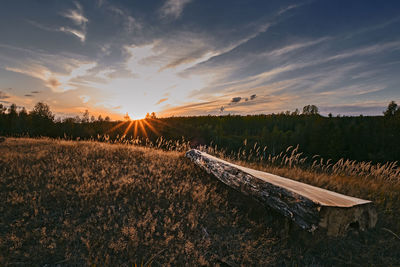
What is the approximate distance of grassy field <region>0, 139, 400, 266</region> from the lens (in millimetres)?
2920

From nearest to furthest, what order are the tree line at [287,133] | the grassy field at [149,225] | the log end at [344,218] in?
the log end at [344,218], the grassy field at [149,225], the tree line at [287,133]

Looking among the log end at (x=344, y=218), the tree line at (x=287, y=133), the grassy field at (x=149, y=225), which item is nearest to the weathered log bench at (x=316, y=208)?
the log end at (x=344, y=218)

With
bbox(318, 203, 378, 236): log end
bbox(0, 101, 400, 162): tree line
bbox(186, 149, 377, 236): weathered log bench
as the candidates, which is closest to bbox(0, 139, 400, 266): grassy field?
bbox(186, 149, 377, 236): weathered log bench

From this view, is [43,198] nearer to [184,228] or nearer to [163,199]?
[163,199]

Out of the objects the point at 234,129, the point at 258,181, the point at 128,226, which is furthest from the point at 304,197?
the point at 234,129

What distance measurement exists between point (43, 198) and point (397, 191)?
10387mm

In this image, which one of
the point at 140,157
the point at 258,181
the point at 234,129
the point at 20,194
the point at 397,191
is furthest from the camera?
the point at 234,129

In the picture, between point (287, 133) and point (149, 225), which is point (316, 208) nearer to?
point (149, 225)

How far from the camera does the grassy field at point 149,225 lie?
9.58 ft

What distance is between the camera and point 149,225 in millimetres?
3576

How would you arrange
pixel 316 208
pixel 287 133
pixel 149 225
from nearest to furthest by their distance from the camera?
pixel 316 208, pixel 149 225, pixel 287 133

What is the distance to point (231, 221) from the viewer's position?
402 centimetres

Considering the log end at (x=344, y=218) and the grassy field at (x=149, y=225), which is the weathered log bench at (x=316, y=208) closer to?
the log end at (x=344, y=218)

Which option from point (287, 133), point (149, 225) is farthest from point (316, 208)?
point (287, 133)
